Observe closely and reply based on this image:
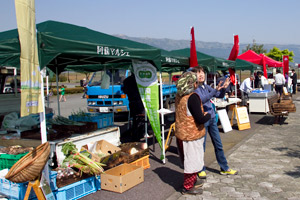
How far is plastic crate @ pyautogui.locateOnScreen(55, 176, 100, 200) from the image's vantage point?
15.1 ft

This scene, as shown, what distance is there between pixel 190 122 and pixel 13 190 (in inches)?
110

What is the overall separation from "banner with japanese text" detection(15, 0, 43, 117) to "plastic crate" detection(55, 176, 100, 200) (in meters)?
1.44

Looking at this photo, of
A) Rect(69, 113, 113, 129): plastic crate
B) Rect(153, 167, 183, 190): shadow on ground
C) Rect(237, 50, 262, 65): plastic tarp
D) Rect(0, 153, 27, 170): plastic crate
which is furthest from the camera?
Rect(237, 50, 262, 65): plastic tarp

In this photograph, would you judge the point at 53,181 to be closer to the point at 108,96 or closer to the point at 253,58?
the point at 108,96

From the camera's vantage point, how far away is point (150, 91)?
649cm

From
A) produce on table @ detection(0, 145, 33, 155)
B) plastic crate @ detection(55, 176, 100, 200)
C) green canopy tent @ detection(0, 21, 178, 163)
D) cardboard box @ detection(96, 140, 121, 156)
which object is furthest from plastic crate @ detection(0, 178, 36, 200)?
cardboard box @ detection(96, 140, 121, 156)

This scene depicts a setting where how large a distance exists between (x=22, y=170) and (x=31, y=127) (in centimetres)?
295

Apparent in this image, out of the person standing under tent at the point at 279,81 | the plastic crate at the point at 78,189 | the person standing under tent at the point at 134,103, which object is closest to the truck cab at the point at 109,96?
the person standing under tent at the point at 134,103

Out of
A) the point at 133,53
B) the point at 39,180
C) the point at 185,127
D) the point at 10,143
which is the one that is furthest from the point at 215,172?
the point at 10,143

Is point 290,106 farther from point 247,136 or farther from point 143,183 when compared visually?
point 143,183

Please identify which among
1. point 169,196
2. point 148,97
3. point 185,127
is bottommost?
point 169,196

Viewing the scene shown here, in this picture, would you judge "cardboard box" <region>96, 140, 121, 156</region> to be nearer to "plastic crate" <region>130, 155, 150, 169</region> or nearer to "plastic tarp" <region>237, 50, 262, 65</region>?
"plastic crate" <region>130, 155, 150, 169</region>

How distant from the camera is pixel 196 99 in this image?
448 cm

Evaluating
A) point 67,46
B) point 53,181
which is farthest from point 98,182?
point 67,46
